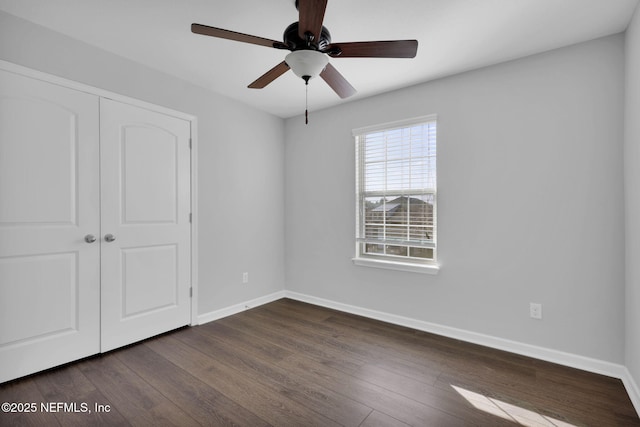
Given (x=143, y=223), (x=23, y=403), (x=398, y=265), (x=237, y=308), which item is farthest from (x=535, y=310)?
(x=23, y=403)

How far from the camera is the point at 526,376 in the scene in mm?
2211

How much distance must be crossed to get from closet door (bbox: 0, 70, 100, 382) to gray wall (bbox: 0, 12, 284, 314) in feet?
0.83

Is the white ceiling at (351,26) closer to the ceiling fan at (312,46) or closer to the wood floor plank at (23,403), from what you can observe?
the ceiling fan at (312,46)

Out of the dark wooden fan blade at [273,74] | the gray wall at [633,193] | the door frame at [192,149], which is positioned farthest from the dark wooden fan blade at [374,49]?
the door frame at [192,149]

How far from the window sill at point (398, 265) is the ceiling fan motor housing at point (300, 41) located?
2.21m

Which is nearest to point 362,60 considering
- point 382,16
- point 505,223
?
Answer: point 382,16

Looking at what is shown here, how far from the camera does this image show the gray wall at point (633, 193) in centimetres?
189

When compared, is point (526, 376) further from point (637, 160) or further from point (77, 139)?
point (77, 139)

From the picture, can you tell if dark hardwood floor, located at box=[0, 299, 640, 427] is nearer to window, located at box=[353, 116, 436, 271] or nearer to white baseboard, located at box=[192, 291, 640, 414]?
white baseboard, located at box=[192, 291, 640, 414]

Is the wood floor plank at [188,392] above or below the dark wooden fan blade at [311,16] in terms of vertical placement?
below

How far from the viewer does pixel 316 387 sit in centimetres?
207

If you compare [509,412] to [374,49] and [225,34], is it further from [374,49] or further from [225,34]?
[225,34]

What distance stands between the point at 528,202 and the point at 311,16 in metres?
2.22

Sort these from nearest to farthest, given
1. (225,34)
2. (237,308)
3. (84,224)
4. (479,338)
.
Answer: (225,34), (84,224), (479,338), (237,308)
